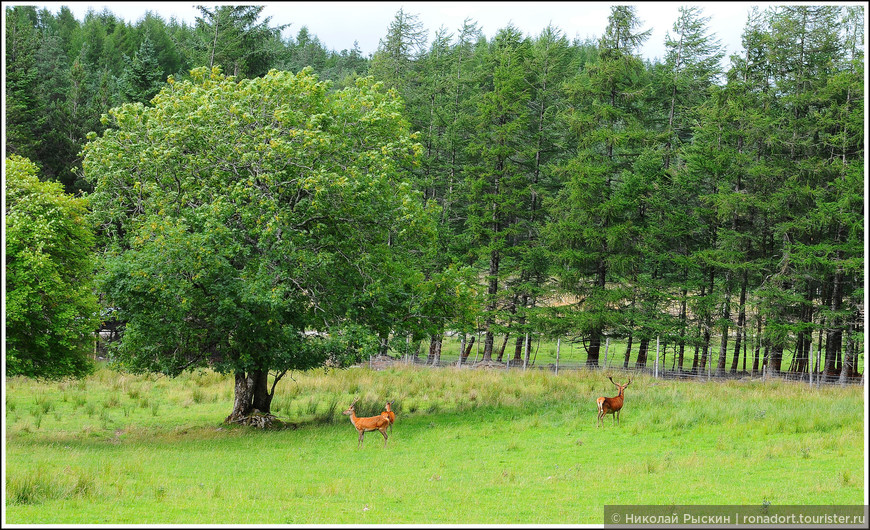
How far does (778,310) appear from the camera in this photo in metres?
33.5

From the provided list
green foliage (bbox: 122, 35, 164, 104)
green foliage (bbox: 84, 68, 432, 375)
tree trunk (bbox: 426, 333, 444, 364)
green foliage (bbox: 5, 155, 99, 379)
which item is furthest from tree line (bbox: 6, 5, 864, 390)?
green foliage (bbox: 5, 155, 99, 379)

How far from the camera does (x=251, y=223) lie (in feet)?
67.6

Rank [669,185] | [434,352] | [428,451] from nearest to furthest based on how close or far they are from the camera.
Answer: [428,451]
[669,185]
[434,352]

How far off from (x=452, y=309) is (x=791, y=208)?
20443 mm

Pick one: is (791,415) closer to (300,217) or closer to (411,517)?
(411,517)

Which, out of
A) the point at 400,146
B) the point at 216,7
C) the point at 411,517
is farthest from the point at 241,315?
the point at 216,7

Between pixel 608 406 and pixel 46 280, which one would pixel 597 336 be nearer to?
pixel 608 406

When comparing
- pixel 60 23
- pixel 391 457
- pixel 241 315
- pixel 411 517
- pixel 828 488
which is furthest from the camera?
pixel 60 23

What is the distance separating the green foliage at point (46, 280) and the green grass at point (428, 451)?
2342 millimetres

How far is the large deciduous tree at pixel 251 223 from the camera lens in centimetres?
1967

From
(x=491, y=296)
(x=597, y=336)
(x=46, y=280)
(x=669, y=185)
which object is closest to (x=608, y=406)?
(x=46, y=280)

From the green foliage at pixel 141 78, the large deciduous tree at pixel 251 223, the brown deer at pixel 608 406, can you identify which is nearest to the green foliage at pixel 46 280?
the large deciduous tree at pixel 251 223

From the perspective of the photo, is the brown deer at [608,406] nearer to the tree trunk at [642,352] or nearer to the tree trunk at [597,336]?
the tree trunk at [597,336]

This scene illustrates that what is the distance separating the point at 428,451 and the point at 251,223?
8105 millimetres
